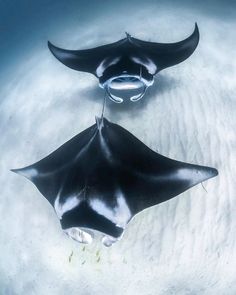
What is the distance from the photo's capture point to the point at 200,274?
3836 millimetres

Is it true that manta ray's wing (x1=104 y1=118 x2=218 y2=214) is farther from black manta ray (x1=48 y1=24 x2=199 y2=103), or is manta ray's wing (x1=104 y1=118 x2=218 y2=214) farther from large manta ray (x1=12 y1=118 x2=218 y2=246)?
black manta ray (x1=48 y1=24 x2=199 y2=103)

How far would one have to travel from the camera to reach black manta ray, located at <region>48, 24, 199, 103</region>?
4297 mm

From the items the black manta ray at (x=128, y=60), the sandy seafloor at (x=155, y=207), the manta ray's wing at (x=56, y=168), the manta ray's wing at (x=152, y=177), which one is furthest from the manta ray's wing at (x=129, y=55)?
the manta ray's wing at (x=152, y=177)

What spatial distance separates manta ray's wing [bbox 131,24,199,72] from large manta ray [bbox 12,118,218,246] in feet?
5.05

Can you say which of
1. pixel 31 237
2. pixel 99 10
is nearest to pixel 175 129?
pixel 31 237

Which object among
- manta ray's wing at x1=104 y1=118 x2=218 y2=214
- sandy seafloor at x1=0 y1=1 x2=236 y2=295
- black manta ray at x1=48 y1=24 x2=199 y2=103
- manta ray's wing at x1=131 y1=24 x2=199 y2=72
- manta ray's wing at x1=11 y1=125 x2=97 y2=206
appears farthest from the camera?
manta ray's wing at x1=131 y1=24 x2=199 y2=72

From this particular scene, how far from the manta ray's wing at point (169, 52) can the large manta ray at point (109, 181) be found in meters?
1.54

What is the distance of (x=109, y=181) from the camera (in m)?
3.20

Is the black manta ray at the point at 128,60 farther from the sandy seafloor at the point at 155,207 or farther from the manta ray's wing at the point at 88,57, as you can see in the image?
the sandy seafloor at the point at 155,207

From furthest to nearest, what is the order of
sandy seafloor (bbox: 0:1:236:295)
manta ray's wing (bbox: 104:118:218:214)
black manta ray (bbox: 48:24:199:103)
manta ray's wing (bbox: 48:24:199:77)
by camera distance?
manta ray's wing (bbox: 48:24:199:77) < black manta ray (bbox: 48:24:199:103) < sandy seafloor (bbox: 0:1:236:295) < manta ray's wing (bbox: 104:118:218:214)

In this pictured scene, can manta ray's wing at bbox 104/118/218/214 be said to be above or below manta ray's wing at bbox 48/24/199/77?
below

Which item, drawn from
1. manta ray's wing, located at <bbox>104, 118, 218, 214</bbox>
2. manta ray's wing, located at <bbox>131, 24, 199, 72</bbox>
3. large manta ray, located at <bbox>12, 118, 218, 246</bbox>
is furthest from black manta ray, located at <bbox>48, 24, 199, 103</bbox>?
manta ray's wing, located at <bbox>104, 118, 218, 214</bbox>

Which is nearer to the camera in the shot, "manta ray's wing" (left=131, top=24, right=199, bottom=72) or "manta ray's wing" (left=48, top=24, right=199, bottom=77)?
"manta ray's wing" (left=48, top=24, right=199, bottom=77)

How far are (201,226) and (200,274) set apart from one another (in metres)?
0.53
